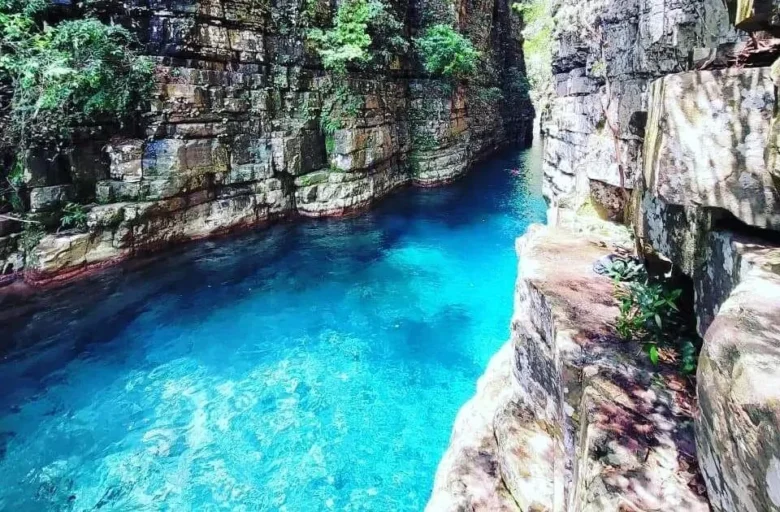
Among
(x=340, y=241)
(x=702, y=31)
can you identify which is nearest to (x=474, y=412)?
(x=702, y=31)

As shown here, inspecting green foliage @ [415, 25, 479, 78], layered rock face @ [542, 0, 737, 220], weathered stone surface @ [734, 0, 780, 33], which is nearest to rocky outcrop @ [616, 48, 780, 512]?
weathered stone surface @ [734, 0, 780, 33]

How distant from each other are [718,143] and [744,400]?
144 cm

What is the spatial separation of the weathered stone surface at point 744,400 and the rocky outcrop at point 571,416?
1.15 ft

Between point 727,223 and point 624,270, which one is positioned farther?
point 624,270

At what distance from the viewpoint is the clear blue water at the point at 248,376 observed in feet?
17.1

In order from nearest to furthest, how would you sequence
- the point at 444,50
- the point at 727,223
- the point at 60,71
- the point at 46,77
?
the point at 727,223 → the point at 60,71 → the point at 46,77 → the point at 444,50

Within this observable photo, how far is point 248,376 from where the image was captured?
697 centimetres

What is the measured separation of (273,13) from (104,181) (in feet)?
20.9

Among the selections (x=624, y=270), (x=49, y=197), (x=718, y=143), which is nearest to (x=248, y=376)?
(x=624, y=270)

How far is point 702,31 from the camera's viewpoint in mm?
4641

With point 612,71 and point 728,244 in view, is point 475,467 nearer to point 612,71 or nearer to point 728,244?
point 728,244

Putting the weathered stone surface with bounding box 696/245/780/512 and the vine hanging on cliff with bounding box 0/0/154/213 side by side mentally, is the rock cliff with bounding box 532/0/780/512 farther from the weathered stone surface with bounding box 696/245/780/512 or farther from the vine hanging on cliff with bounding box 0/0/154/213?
the vine hanging on cliff with bounding box 0/0/154/213

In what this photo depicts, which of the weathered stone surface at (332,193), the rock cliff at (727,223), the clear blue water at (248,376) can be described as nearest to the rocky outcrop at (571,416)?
the rock cliff at (727,223)

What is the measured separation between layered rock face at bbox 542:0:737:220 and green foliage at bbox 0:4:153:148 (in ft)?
30.7
